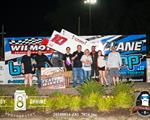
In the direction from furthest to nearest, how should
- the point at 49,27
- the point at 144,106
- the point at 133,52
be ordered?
1. the point at 49,27
2. the point at 133,52
3. the point at 144,106

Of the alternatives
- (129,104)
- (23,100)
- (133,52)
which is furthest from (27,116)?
(133,52)

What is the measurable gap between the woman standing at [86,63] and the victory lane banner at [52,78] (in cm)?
95

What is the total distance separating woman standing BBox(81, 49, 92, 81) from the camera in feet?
62.5

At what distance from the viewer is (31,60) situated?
1939 cm

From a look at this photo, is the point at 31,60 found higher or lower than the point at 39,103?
higher

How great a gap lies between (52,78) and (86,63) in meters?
1.55

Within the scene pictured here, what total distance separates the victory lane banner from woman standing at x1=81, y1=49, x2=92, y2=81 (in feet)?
3.13

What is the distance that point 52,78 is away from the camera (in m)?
18.9

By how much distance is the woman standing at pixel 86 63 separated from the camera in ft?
62.5

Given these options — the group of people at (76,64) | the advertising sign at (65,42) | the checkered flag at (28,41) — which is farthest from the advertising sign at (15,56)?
the group of people at (76,64)

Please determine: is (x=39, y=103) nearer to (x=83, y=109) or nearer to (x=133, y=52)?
(x=83, y=109)

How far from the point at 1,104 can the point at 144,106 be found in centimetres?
397

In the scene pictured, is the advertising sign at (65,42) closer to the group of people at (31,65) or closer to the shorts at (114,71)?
the group of people at (31,65)

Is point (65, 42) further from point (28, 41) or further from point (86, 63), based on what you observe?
point (28, 41)
